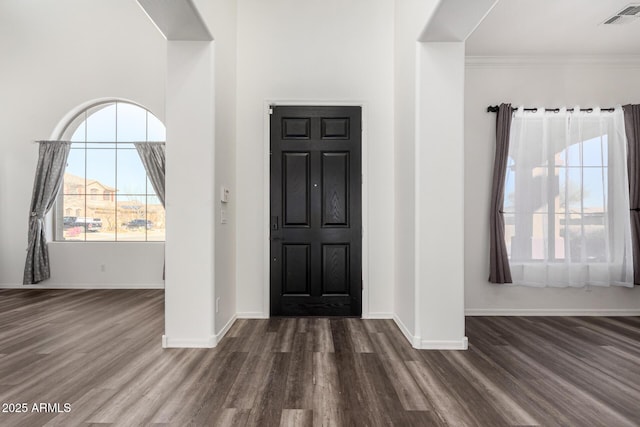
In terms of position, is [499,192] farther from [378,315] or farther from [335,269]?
[335,269]

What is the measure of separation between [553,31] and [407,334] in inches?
132

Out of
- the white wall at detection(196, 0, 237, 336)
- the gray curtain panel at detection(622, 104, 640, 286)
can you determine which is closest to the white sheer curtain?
the gray curtain panel at detection(622, 104, 640, 286)

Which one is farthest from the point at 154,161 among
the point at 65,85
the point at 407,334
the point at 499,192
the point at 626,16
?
the point at 626,16

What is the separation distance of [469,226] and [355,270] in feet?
4.74

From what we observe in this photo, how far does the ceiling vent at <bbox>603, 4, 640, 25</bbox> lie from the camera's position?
9.89 feet

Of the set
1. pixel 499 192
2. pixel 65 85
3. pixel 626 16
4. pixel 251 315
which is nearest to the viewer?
pixel 626 16

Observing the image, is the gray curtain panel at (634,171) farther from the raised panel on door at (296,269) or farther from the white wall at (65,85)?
the white wall at (65,85)

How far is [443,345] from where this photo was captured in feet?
9.04

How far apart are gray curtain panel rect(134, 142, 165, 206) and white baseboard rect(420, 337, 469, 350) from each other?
13.8 feet

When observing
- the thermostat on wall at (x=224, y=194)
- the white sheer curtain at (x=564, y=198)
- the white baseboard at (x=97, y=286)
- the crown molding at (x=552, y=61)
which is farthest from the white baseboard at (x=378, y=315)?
the white baseboard at (x=97, y=286)

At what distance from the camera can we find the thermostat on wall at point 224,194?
3.08m

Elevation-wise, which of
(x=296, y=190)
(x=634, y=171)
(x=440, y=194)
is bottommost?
(x=440, y=194)

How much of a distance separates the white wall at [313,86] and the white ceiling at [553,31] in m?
1.06

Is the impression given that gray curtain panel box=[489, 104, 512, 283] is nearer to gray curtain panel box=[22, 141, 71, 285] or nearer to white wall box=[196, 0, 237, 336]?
white wall box=[196, 0, 237, 336]
